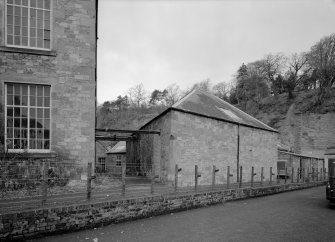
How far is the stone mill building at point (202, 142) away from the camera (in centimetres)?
1688

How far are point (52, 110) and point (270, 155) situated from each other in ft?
60.2

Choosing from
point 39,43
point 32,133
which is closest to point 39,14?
point 39,43

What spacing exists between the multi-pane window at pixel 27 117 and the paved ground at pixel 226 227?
5.29 metres

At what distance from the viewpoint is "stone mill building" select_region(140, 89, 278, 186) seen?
1688cm

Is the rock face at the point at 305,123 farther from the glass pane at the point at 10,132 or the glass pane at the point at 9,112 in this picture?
the glass pane at the point at 9,112

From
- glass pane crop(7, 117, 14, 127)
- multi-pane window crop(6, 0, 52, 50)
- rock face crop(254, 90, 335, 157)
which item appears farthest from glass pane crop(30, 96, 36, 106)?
rock face crop(254, 90, 335, 157)

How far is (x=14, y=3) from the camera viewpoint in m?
11.8

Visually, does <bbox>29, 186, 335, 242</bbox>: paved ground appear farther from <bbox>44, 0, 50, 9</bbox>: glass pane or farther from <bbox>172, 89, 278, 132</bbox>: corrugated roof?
<bbox>44, 0, 50, 9</bbox>: glass pane

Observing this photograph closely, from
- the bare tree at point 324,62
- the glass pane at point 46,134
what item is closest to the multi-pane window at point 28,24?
the glass pane at point 46,134

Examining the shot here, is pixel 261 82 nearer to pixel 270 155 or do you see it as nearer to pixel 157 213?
pixel 270 155

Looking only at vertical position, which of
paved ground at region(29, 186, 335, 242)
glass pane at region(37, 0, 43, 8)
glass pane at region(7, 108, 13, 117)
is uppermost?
glass pane at region(37, 0, 43, 8)

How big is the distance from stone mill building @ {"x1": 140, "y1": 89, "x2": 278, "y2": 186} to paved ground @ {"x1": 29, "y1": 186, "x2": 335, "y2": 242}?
5.15 metres

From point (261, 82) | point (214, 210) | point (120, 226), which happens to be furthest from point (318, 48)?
point (120, 226)

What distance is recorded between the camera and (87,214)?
845 cm
